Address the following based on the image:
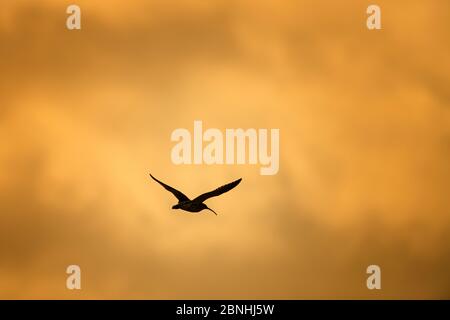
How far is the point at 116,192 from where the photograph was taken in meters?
9.10

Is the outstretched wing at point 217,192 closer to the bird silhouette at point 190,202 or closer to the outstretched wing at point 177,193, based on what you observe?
the bird silhouette at point 190,202

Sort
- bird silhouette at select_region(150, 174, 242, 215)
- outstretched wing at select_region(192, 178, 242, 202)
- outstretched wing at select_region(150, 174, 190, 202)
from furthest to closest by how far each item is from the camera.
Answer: bird silhouette at select_region(150, 174, 242, 215) → outstretched wing at select_region(150, 174, 190, 202) → outstretched wing at select_region(192, 178, 242, 202)

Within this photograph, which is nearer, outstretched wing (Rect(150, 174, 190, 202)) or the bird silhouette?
outstretched wing (Rect(150, 174, 190, 202))

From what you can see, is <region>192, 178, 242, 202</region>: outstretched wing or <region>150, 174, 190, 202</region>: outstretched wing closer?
<region>192, 178, 242, 202</region>: outstretched wing

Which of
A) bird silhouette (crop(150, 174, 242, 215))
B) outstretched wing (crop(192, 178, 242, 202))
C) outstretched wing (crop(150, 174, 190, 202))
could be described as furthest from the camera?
bird silhouette (crop(150, 174, 242, 215))

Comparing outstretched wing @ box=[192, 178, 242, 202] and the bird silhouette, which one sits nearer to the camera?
outstretched wing @ box=[192, 178, 242, 202]

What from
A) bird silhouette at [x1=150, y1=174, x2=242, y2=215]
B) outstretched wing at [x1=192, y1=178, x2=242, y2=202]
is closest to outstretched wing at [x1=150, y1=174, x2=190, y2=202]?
bird silhouette at [x1=150, y1=174, x2=242, y2=215]

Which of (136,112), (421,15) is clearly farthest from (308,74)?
(136,112)

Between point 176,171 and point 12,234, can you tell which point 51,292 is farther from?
point 176,171

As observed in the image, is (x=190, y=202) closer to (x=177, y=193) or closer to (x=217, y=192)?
(x=177, y=193)

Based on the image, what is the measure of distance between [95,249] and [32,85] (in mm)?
1935

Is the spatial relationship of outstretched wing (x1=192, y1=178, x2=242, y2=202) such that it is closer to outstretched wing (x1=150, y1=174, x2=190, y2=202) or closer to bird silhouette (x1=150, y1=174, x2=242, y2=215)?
bird silhouette (x1=150, y1=174, x2=242, y2=215)

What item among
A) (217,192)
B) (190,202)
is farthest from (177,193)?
(217,192)

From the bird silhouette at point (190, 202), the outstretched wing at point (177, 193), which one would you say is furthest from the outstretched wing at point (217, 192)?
the outstretched wing at point (177, 193)
